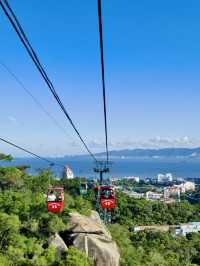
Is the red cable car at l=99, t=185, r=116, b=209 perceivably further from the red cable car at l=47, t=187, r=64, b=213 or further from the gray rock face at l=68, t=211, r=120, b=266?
the gray rock face at l=68, t=211, r=120, b=266

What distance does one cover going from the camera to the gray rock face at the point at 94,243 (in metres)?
16.9

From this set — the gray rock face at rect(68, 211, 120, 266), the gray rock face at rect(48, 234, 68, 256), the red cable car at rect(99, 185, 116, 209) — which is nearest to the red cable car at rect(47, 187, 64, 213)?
the red cable car at rect(99, 185, 116, 209)

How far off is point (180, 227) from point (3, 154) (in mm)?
27831

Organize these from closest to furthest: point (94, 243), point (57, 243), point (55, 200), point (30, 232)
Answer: point (55, 200) → point (94, 243) → point (57, 243) → point (30, 232)

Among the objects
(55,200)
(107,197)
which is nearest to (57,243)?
(107,197)

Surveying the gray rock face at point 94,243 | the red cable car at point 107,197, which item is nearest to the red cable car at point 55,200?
the red cable car at point 107,197

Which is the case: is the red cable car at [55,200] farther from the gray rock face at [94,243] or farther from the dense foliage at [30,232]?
the gray rock face at [94,243]

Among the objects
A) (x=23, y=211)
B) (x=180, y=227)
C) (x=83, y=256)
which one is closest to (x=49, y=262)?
(x=83, y=256)

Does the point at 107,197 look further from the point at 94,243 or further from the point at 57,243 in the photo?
the point at 57,243

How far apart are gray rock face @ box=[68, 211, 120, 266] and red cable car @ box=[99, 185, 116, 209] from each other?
2.93m

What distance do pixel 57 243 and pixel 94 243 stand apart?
5.54ft

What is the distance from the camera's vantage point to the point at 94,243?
57.1 feet

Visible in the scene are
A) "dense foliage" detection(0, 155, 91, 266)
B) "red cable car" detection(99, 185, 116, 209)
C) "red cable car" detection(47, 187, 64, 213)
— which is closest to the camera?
"red cable car" detection(47, 187, 64, 213)

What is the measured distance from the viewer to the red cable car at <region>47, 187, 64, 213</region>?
14047mm
